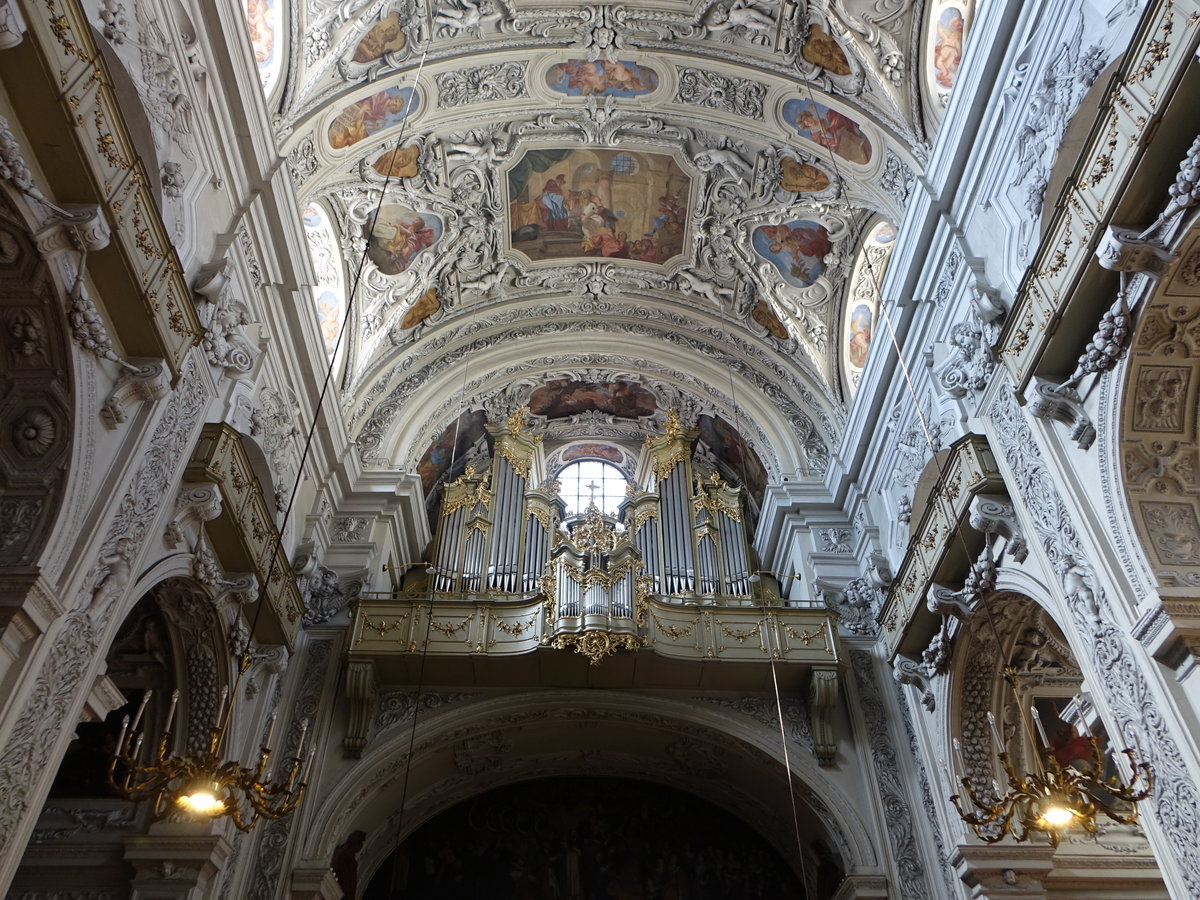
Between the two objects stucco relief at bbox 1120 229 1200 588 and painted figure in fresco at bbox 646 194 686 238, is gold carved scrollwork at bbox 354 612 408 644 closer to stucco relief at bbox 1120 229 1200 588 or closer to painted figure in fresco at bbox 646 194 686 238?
painted figure in fresco at bbox 646 194 686 238

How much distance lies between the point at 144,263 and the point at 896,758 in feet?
31.1

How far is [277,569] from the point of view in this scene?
1023 centimetres

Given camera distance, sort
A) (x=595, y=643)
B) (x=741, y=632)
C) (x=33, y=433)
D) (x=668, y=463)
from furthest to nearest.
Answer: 1. (x=668, y=463)
2. (x=741, y=632)
3. (x=595, y=643)
4. (x=33, y=433)

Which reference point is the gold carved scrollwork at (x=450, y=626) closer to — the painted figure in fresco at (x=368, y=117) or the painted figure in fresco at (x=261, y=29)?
the painted figure in fresco at (x=368, y=117)

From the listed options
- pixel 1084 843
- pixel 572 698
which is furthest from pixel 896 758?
pixel 572 698

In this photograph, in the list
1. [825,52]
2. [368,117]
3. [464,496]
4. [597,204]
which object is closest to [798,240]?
[825,52]

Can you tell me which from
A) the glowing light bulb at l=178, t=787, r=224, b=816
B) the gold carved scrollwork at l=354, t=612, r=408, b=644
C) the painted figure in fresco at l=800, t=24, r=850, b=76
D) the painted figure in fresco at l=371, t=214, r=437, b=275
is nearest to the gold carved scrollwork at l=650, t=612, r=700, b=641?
the gold carved scrollwork at l=354, t=612, r=408, b=644

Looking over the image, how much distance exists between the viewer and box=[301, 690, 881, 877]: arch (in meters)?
10.8

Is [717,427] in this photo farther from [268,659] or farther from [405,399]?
[268,659]

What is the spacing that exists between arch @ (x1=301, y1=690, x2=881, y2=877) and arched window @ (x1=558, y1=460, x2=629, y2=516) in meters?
4.83

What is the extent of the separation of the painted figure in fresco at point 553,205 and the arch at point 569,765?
722cm

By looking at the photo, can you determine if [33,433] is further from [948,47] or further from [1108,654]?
[948,47]

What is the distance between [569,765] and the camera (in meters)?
12.9

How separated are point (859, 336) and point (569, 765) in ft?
23.9
